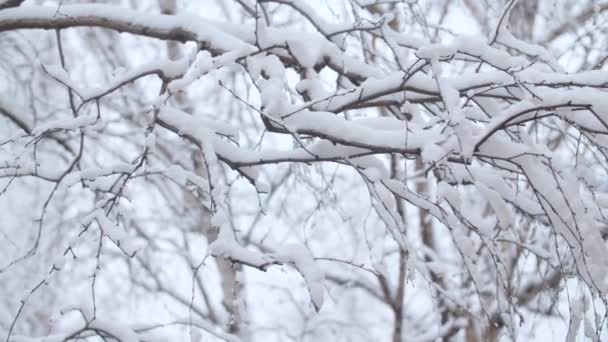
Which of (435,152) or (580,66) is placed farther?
(580,66)

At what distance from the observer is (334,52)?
2.92 metres

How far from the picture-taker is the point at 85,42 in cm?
696

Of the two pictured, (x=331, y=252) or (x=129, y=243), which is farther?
(x=331, y=252)

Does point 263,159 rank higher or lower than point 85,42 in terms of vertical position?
lower

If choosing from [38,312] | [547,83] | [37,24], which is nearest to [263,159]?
[547,83]

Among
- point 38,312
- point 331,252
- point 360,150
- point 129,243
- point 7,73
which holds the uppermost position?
point 331,252

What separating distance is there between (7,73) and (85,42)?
2.72 metres

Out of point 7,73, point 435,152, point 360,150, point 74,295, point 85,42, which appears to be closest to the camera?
point 435,152

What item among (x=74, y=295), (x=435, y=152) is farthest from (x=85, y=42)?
(x=435, y=152)

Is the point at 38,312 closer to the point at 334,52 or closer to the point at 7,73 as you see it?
the point at 7,73

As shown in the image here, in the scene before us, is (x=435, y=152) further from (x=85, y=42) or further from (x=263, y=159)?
(x=85, y=42)

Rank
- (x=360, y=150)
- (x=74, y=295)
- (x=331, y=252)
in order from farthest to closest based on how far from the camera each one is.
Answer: (x=331, y=252) < (x=74, y=295) < (x=360, y=150)

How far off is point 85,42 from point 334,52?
15.2 feet

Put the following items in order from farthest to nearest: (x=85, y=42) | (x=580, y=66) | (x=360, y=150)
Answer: (x=85, y=42)
(x=580, y=66)
(x=360, y=150)
